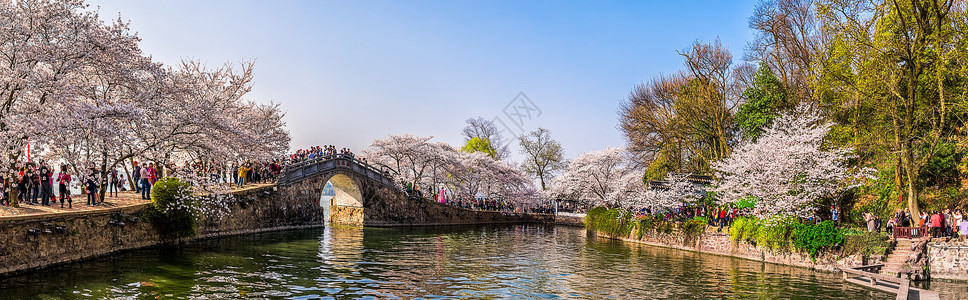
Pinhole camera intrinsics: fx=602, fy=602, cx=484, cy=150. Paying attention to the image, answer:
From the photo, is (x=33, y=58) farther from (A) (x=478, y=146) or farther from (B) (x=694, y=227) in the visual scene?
(A) (x=478, y=146)

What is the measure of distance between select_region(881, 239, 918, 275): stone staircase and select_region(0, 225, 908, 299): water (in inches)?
84.0

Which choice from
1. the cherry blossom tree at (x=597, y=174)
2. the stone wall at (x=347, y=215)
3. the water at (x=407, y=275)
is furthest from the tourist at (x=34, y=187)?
the cherry blossom tree at (x=597, y=174)

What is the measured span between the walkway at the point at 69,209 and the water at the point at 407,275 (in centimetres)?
177

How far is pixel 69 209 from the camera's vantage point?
21.1 m

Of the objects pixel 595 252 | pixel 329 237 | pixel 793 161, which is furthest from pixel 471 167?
pixel 793 161

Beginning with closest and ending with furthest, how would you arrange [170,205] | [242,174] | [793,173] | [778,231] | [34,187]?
[34,187]
[170,205]
[778,231]
[793,173]
[242,174]

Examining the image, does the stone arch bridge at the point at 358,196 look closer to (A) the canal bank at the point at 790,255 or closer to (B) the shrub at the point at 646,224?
(A) the canal bank at the point at 790,255

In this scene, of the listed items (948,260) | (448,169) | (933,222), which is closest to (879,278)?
(948,260)

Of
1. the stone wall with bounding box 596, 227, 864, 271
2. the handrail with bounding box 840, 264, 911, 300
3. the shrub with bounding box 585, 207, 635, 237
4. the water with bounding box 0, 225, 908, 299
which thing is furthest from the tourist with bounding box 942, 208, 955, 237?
the shrub with bounding box 585, 207, 635, 237

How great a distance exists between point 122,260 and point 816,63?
108ft

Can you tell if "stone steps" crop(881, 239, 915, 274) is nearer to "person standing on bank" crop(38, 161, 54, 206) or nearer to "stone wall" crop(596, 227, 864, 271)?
"stone wall" crop(596, 227, 864, 271)

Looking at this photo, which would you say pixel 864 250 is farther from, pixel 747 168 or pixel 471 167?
pixel 471 167

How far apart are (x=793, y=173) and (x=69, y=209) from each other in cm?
3109

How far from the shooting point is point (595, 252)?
99.8ft
